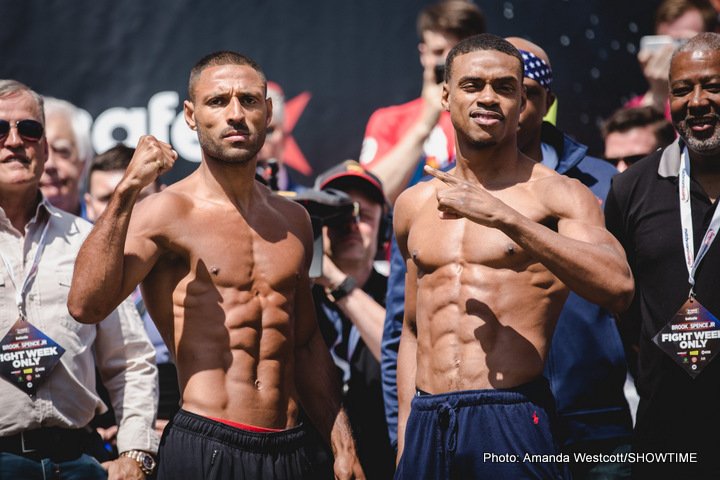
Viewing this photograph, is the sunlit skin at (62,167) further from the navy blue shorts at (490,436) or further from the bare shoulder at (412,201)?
the navy blue shorts at (490,436)

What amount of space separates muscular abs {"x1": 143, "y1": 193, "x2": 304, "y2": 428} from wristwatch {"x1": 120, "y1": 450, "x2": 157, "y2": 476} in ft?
1.67

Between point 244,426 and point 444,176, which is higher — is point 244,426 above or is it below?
below

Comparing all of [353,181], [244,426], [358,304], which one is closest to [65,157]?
[353,181]

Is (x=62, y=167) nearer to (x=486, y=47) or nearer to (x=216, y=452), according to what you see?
(x=216, y=452)

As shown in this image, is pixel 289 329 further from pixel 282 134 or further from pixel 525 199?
pixel 282 134

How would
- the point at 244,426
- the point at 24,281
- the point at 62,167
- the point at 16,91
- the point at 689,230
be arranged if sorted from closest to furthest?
the point at 244,426 < the point at 689,230 < the point at 24,281 < the point at 16,91 < the point at 62,167

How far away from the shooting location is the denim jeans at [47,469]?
3574 millimetres

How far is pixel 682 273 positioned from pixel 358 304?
131 cm

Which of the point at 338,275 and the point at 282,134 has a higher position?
the point at 282,134

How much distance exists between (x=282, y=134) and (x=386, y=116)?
560mm

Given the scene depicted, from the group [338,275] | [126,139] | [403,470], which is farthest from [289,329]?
[126,139]

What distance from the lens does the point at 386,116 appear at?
18.1 feet

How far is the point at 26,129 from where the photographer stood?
12.8 feet

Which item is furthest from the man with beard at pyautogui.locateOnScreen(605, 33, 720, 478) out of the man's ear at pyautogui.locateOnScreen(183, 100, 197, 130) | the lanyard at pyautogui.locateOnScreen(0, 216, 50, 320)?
the lanyard at pyautogui.locateOnScreen(0, 216, 50, 320)
